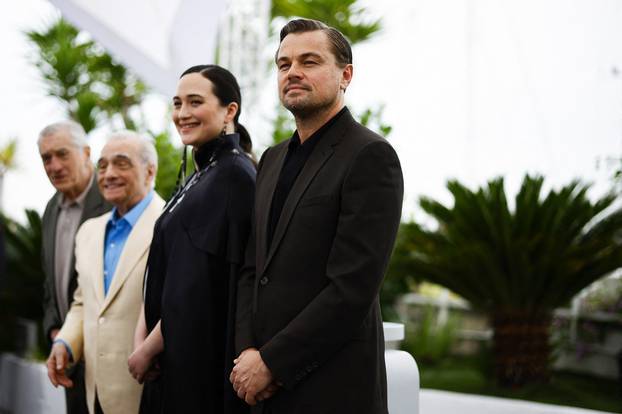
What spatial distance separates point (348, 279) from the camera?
175 cm

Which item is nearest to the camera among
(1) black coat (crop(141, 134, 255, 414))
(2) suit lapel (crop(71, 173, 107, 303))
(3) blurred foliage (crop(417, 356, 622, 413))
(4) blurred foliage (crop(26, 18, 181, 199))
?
(1) black coat (crop(141, 134, 255, 414))

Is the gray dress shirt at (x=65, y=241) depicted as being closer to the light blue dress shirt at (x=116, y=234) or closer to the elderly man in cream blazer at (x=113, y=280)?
the elderly man in cream blazer at (x=113, y=280)

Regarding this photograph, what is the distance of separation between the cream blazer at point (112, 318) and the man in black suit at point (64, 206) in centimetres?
45

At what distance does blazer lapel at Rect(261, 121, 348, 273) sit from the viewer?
6.19ft

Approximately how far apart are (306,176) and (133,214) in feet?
3.65

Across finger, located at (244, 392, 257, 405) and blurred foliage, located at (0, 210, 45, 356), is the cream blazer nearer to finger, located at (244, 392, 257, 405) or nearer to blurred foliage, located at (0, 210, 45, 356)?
finger, located at (244, 392, 257, 405)

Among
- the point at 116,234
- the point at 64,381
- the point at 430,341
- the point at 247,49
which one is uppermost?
the point at 247,49

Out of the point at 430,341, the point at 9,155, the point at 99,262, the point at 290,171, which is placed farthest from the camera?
the point at 9,155

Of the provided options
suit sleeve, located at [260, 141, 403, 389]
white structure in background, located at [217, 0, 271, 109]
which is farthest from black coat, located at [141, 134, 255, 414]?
white structure in background, located at [217, 0, 271, 109]

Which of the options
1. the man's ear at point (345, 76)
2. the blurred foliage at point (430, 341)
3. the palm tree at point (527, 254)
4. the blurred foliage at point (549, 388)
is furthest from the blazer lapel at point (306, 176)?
the blurred foliage at point (430, 341)

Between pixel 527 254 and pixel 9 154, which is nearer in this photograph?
pixel 527 254

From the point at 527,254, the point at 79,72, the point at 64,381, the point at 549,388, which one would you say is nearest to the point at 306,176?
the point at 64,381

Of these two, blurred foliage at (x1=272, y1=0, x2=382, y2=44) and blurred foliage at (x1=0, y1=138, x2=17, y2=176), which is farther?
blurred foliage at (x1=0, y1=138, x2=17, y2=176)

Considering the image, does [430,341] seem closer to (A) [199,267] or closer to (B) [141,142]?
(B) [141,142]
